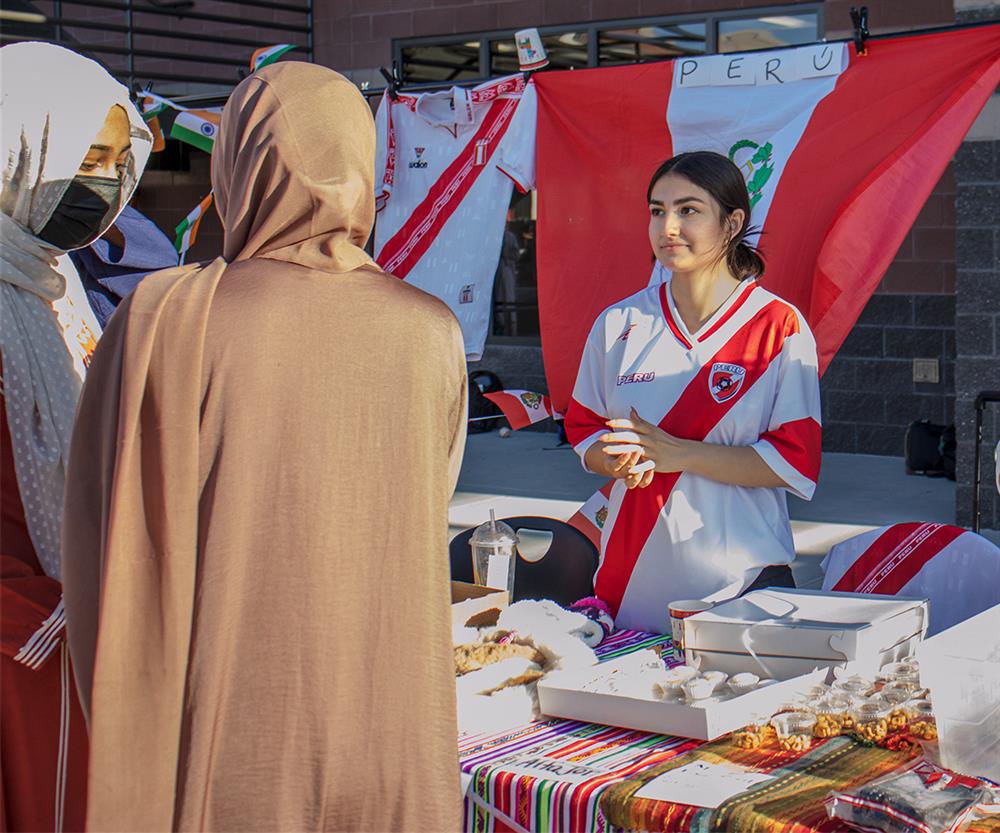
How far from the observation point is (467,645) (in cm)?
234

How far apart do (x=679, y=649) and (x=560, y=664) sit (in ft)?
0.73

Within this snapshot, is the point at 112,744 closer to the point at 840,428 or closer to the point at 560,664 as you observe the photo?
the point at 560,664

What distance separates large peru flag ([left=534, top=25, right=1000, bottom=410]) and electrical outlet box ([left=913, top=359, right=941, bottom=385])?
4535 millimetres

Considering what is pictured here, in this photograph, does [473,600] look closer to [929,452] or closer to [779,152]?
[779,152]

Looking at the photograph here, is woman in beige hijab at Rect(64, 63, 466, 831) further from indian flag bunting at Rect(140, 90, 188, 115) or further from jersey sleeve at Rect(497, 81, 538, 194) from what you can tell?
indian flag bunting at Rect(140, 90, 188, 115)

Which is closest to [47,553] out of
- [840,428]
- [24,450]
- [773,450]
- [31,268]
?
[24,450]

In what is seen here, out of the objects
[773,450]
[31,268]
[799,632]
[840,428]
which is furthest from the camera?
[840,428]

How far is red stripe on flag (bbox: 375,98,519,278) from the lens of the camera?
6004 millimetres

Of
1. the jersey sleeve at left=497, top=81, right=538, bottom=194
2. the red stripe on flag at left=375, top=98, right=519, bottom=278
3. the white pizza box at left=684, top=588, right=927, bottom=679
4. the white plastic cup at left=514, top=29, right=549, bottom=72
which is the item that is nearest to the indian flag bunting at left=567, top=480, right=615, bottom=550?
the white pizza box at left=684, top=588, right=927, bottom=679

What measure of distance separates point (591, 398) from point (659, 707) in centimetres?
106

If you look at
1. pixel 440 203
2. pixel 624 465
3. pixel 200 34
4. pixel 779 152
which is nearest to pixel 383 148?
pixel 440 203

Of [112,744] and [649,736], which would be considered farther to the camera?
[649,736]

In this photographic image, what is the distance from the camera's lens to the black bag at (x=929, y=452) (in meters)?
8.50

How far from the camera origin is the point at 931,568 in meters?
2.83
